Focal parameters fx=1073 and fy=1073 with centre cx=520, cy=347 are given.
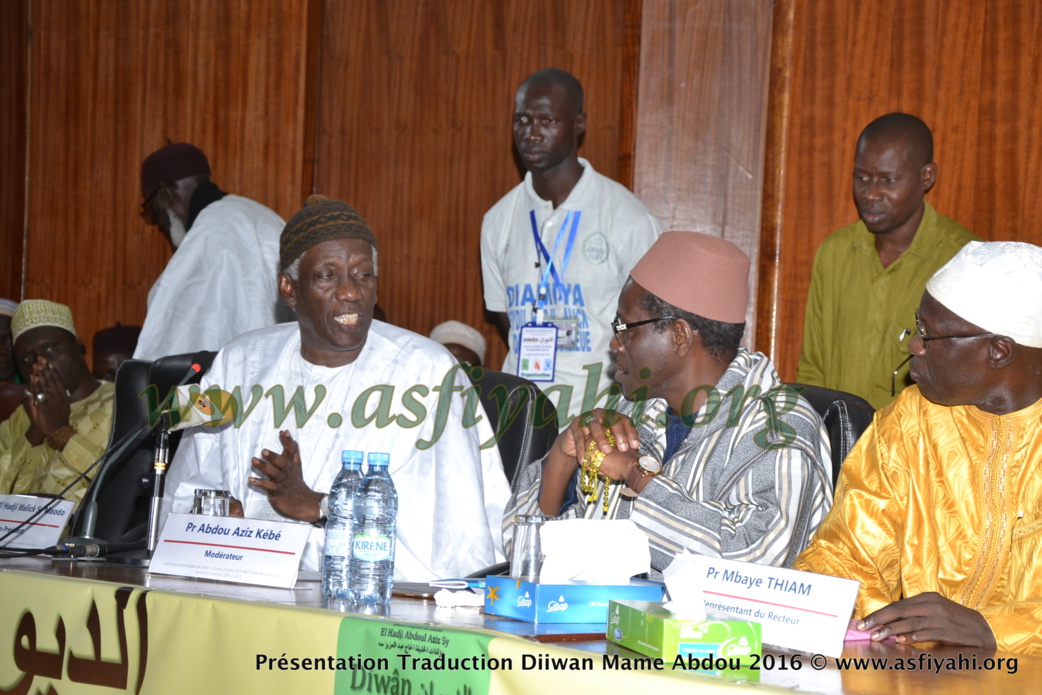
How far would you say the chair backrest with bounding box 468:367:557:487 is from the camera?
10.7 ft

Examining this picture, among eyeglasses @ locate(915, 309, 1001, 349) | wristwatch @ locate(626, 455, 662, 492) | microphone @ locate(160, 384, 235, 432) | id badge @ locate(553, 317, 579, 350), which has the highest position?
id badge @ locate(553, 317, 579, 350)

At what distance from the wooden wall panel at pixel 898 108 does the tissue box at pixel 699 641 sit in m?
3.61

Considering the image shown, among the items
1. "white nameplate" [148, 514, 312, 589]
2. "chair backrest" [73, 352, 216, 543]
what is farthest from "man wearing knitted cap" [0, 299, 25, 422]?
"white nameplate" [148, 514, 312, 589]

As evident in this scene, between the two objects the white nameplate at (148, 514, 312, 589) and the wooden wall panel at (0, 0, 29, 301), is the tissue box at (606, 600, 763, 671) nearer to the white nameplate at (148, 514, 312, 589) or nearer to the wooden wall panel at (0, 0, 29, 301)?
the white nameplate at (148, 514, 312, 589)

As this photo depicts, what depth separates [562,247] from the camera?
4824 mm

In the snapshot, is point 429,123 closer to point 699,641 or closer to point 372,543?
point 372,543

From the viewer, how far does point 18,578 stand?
7.27 feet

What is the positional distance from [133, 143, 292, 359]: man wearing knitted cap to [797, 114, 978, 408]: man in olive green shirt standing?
100 inches

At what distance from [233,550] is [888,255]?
3.00 metres

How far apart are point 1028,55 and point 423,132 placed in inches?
125

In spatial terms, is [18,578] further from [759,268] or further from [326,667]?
[759,268]

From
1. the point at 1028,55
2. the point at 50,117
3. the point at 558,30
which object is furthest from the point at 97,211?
the point at 1028,55

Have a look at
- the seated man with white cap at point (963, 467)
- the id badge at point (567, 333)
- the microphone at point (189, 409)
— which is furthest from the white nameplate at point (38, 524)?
the id badge at point (567, 333)

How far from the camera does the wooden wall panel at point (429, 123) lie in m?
6.04
